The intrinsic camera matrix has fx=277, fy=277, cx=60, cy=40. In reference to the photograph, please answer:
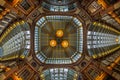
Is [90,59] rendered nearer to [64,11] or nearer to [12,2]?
[64,11]

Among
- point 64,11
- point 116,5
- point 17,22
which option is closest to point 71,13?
point 64,11

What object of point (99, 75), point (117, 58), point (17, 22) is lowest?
point (99, 75)

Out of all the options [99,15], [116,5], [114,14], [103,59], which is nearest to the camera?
[116,5]

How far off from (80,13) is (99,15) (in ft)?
17.0

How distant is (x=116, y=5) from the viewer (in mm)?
Answer: 37969

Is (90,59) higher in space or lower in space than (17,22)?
lower

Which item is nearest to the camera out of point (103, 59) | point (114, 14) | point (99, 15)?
point (114, 14)

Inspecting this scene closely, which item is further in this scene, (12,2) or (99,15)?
Result: (99,15)

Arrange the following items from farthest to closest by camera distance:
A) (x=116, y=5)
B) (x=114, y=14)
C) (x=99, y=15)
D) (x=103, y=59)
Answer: (x=103, y=59) < (x=99, y=15) < (x=114, y=14) < (x=116, y=5)

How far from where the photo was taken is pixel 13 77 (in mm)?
42906

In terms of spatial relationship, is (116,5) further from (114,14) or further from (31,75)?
(31,75)

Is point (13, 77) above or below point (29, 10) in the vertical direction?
below

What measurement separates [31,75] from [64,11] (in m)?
12.9

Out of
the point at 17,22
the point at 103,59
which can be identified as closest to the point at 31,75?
the point at 17,22
